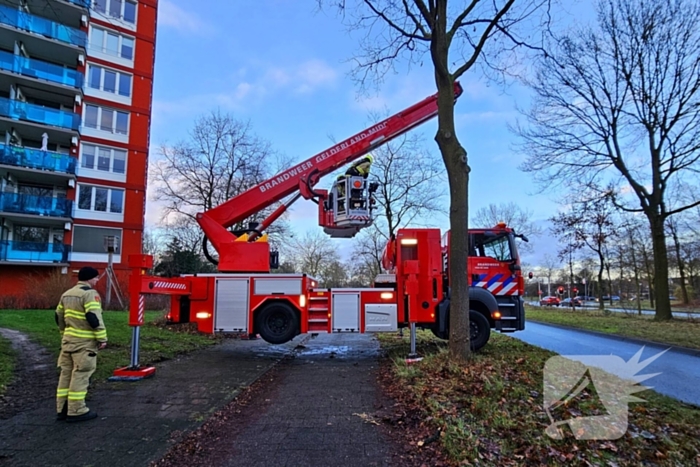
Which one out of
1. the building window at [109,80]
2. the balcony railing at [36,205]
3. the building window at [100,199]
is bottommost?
the balcony railing at [36,205]

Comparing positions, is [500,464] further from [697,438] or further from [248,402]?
[248,402]

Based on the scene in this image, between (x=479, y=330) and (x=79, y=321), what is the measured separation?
728 cm

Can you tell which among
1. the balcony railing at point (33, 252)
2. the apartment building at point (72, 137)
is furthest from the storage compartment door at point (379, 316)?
the balcony railing at point (33, 252)

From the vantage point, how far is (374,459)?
154 inches

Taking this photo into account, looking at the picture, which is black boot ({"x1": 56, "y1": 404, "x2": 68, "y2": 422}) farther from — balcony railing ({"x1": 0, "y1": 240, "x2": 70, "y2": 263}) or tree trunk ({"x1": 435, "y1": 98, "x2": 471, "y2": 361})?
balcony railing ({"x1": 0, "y1": 240, "x2": 70, "y2": 263})

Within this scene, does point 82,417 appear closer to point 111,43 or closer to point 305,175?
point 305,175

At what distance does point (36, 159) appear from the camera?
25812 millimetres

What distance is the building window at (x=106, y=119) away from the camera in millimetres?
28625

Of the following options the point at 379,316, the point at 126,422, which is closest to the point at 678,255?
the point at 379,316

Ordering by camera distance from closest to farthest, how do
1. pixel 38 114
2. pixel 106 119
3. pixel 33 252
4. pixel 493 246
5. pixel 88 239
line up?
pixel 493 246 → pixel 33 252 → pixel 38 114 → pixel 88 239 → pixel 106 119

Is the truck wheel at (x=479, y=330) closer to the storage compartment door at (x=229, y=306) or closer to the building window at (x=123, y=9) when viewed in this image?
the storage compartment door at (x=229, y=306)

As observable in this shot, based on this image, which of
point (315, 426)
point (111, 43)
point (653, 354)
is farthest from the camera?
point (111, 43)

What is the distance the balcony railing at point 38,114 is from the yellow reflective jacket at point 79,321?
26.6 m

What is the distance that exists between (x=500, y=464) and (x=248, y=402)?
136 inches
